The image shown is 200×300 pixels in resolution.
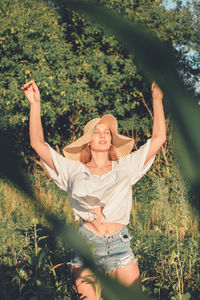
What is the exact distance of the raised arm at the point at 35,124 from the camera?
1.25 meters

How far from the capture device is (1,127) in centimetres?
14

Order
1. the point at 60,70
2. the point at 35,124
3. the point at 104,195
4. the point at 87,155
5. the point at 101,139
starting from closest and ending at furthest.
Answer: the point at 35,124 → the point at 104,195 → the point at 101,139 → the point at 87,155 → the point at 60,70

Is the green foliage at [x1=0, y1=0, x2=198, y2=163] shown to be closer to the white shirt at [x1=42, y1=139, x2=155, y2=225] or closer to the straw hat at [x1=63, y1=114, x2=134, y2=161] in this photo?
the straw hat at [x1=63, y1=114, x2=134, y2=161]

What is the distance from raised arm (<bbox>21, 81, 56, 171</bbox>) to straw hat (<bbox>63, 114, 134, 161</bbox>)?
1.43 feet

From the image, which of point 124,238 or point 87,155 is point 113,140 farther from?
point 124,238

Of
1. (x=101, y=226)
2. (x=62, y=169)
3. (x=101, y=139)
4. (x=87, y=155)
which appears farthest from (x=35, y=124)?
(x=87, y=155)

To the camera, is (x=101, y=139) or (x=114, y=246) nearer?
(x=114, y=246)

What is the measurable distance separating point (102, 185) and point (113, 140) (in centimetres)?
66

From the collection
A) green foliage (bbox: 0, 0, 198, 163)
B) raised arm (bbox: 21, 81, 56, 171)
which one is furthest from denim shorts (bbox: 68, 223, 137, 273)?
green foliage (bbox: 0, 0, 198, 163)

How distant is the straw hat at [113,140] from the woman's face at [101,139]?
36 mm

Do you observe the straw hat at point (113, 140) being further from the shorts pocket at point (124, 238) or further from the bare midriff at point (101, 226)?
the shorts pocket at point (124, 238)

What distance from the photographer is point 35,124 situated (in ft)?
4.85

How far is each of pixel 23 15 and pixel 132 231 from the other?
6332mm

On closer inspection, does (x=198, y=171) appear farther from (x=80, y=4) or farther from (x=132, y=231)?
(x=132, y=231)
